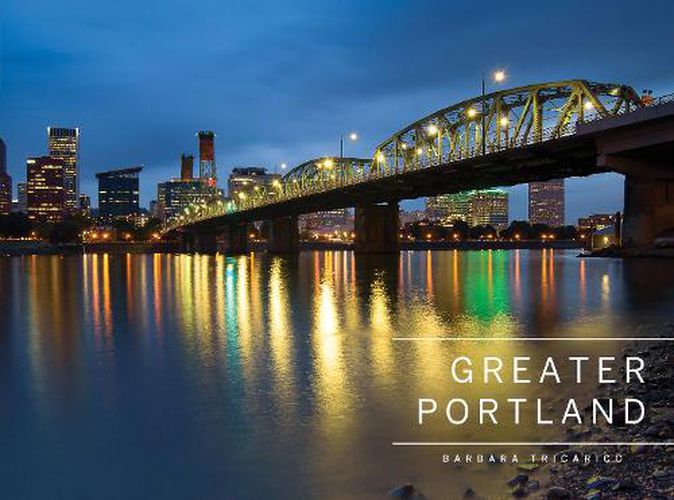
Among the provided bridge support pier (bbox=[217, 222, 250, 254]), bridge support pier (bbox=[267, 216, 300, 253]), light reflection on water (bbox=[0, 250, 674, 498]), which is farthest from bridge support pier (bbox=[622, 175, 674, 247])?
bridge support pier (bbox=[217, 222, 250, 254])

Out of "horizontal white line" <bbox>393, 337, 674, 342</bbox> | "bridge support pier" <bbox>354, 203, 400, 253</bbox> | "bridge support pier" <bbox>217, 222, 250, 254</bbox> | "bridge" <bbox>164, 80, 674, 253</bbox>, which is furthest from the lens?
"bridge support pier" <bbox>217, 222, 250, 254</bbox>

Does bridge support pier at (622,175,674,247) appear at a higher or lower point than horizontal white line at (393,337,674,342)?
higher

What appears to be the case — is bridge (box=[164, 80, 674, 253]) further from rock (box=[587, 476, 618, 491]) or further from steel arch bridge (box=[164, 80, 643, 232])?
rock (box=[587, 476, 618, 491])

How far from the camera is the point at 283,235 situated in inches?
6378

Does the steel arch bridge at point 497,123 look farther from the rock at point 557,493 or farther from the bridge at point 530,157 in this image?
the rock at point 557,493

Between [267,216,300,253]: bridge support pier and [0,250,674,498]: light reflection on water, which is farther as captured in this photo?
[267,216,300,253]: bridge support pier

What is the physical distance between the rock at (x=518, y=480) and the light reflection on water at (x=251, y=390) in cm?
19

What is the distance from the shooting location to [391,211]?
122 m

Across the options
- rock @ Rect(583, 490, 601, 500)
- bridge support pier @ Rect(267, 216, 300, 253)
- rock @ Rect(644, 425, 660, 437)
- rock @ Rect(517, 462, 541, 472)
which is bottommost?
rock @ Rect(517, 462, 541, 472)

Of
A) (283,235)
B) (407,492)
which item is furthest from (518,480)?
(283,235)

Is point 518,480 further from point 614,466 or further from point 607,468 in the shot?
point 614,466

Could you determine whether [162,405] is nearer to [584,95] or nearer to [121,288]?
[121,288]

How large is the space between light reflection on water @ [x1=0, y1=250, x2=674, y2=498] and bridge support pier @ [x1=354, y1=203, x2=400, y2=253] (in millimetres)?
87082

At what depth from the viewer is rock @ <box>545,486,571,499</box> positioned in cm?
843
